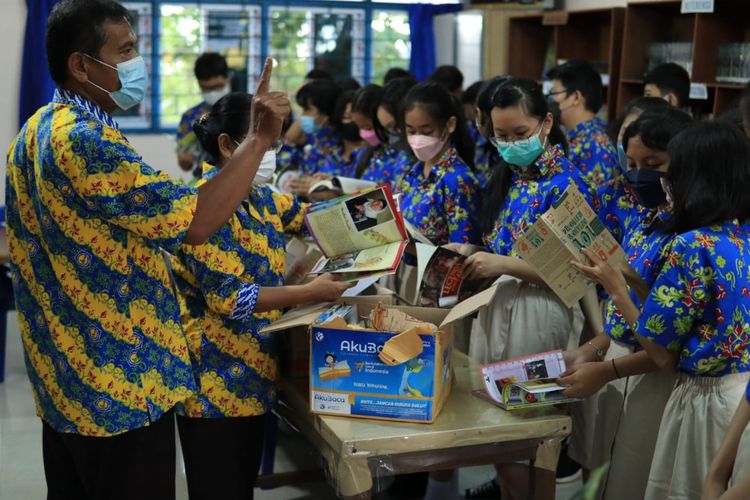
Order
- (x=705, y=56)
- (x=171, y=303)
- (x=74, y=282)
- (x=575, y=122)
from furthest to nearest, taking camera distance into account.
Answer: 1. (x=705, y=56)
2. (x=575, y=122)
3. (x=171, y=303)
4. (x=74, y=282)

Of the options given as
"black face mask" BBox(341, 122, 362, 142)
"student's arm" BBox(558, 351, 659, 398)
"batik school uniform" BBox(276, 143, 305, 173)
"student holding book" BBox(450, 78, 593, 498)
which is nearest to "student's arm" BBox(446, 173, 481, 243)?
"student holding book" BBox(450, 78, 593, 498)

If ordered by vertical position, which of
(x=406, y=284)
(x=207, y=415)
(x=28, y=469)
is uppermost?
(x=406, y=284)

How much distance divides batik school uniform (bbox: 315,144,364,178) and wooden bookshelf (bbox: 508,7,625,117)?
77.8 inches

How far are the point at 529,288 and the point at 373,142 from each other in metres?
1.94

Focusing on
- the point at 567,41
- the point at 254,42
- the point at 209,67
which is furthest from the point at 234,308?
the point at 254,42

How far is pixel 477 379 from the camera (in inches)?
90.6

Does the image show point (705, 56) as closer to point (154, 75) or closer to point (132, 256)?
point (132, 256)

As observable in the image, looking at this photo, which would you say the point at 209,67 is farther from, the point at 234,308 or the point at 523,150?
the point at 234,308

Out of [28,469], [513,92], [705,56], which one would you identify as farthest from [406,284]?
[705,56]

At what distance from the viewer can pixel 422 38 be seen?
25.1 feet

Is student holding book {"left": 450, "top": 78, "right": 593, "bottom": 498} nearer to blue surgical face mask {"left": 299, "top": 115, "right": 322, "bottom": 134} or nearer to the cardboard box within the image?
the cardboard box

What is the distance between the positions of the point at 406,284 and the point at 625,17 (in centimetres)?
358

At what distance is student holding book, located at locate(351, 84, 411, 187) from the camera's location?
159 inches

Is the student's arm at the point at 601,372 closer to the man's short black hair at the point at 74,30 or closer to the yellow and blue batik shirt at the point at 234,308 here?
the yellow and blue batik shirt at the point at 234,308
